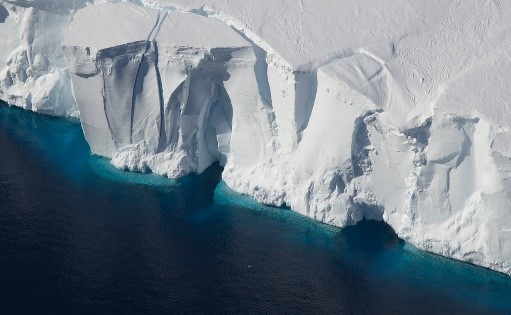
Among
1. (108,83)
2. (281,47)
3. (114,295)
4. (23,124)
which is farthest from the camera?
(23,124)

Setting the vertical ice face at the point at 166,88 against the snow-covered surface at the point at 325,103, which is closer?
the snow-covered surface at the point at 325,103

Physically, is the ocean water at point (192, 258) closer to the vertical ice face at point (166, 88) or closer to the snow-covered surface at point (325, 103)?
the snow-covered surface at point (325, 103)

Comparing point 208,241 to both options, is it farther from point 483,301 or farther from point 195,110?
point 483,301

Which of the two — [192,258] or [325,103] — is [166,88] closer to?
[325,103]

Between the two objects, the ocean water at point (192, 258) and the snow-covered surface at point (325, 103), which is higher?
the snow-covered surface at point (325, 103)

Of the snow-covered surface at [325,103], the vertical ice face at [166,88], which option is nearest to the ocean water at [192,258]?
the snow-covered surface at [325,103]

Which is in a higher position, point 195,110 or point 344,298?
point 195,110

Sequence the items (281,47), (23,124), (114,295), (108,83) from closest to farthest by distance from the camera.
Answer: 1. (114,295)
2. (281,47)
3. (108,83)
4. (23,124)

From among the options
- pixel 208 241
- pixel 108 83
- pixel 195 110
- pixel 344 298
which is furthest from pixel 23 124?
pixel 344 298
